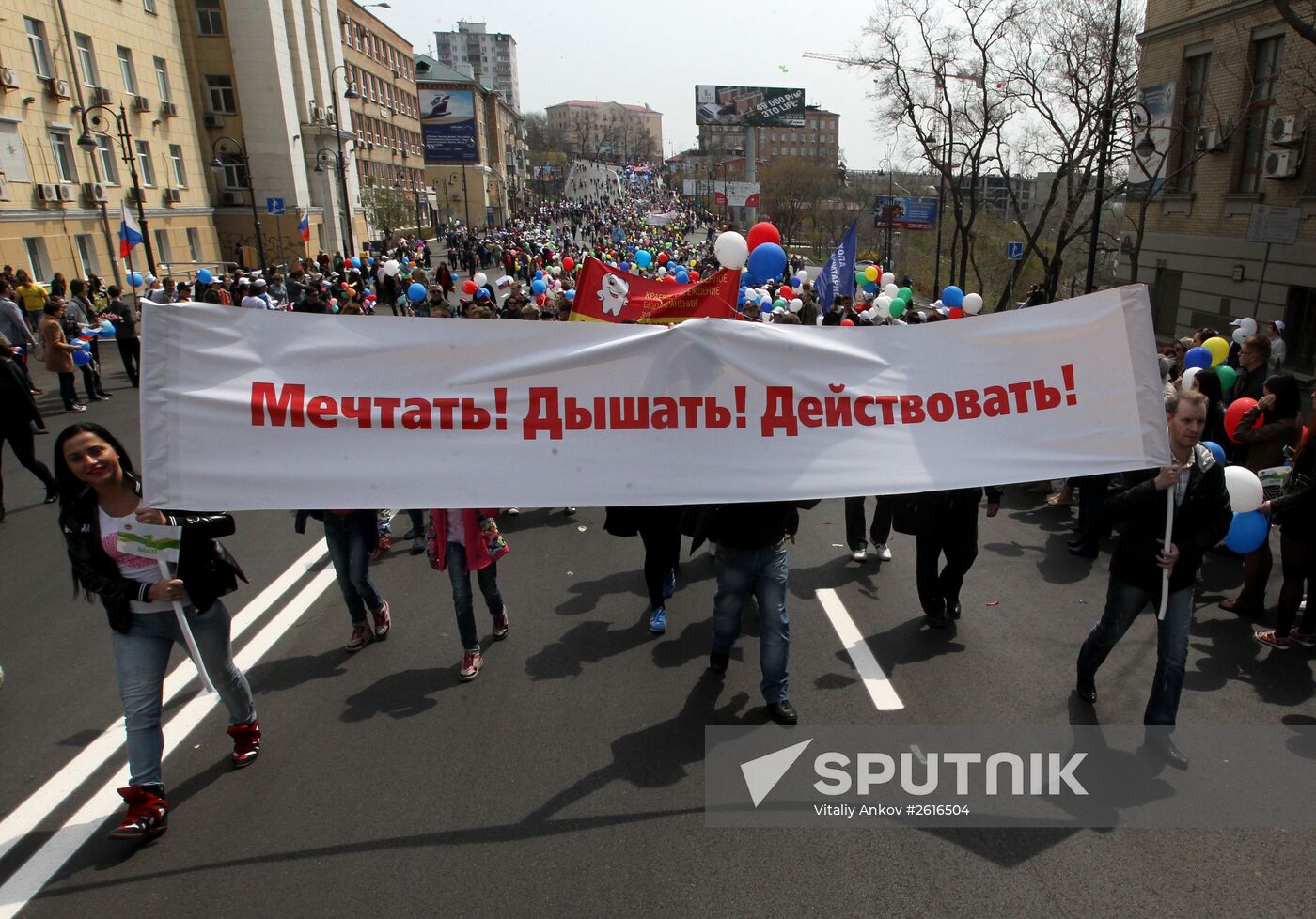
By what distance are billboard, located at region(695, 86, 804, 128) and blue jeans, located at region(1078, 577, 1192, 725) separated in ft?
292

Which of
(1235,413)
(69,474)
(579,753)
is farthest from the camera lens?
(1235,413)

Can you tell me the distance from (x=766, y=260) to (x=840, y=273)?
2.99 metres

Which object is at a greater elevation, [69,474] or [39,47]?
[39,47]

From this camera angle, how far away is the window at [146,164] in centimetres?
3234

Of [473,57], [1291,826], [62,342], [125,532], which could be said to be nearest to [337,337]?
[125,532]

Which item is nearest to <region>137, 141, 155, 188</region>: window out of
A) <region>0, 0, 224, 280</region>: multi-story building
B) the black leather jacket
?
<region>0, 0, 224, 280</region>: multi-story building

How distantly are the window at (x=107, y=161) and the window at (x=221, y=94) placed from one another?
12630mm

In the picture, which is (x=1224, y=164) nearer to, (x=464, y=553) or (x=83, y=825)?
(x=464, y=553)

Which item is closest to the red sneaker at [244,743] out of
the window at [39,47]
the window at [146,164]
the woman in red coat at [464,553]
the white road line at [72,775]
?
the white road line at [72,775]

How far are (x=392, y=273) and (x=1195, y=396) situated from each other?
2206 cm

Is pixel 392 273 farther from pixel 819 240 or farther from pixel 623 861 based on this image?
pixel 819 240

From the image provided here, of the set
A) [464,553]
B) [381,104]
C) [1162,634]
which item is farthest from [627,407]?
[381,104]

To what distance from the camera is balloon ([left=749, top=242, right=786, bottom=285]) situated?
1074cm

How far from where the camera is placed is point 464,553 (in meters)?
4.66
